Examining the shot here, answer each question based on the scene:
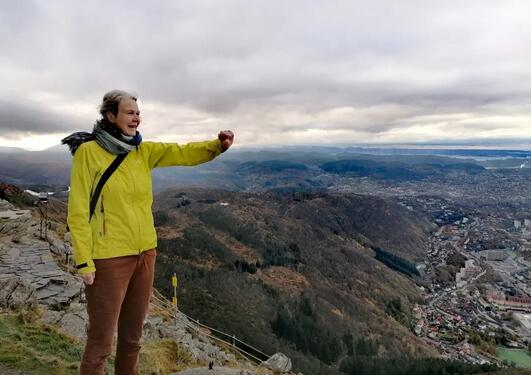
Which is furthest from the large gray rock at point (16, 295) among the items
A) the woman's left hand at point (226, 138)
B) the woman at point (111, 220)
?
the woman's left hand at point (226, 138)

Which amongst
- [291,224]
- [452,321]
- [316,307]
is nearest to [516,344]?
[452,321]

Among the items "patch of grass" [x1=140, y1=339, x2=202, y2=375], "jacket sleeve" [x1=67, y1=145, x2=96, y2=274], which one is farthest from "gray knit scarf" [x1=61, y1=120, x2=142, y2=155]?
"patch of grass" [x1=140, y1=339, x2=202, y2=375]

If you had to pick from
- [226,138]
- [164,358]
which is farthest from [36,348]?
[226,138]

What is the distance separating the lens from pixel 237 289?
49.6m

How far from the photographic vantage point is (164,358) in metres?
7.37

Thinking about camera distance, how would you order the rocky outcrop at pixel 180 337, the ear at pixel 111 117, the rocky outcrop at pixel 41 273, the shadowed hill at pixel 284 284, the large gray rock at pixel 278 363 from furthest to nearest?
the shadowed hill at pixel 284 284 → the large gray rock at pixel 278 363 → the rocky outcrop at pixel 41 273 → the rocky outcrop at pixel 180 337 → the ear at pixel 111 117

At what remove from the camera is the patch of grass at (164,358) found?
21.0ft

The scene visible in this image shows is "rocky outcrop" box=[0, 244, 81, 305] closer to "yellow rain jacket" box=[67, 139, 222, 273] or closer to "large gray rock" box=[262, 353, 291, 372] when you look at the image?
"large gray rock" box=[262, 353, 291, 372]

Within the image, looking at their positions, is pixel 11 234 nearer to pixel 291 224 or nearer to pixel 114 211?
pixel 114 211

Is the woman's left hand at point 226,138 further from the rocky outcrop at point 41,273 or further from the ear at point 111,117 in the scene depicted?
the rocky outcrop at point 41,273

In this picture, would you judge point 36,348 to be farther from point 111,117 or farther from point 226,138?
point 226,138

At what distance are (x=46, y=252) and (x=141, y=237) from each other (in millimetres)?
11528

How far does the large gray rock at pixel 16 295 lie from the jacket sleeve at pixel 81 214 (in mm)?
6355

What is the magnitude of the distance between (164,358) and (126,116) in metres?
5.73
